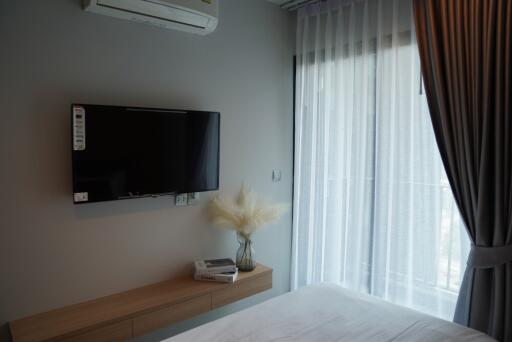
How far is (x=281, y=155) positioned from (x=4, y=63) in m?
2.11

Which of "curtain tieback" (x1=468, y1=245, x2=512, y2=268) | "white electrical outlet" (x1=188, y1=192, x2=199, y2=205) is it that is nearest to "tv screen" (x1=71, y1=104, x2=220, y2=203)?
"white electrical outlet" (x1=188, y1=192, x2=199, y2=205)

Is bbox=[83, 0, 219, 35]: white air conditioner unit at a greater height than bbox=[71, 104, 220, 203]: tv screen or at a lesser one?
greater

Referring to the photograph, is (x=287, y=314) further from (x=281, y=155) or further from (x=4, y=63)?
(x=4, y=63)

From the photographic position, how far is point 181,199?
276cm

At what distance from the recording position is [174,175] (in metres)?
2.59

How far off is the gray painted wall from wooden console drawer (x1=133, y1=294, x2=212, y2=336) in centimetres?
35

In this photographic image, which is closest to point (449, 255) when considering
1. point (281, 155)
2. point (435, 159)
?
point (435, 159)

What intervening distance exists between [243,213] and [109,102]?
1.19 m

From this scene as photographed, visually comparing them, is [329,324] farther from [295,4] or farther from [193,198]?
[295,4]

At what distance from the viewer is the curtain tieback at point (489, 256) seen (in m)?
2.02

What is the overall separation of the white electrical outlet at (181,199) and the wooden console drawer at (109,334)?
86cm

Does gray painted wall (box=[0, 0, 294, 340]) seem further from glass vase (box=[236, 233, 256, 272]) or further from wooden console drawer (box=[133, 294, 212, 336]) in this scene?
wooden console drawer (box=[133, 294, 212, 336])

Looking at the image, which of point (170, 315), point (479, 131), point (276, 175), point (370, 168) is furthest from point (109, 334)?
point (479, 131)

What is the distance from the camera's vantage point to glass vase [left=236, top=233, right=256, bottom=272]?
112 inches
